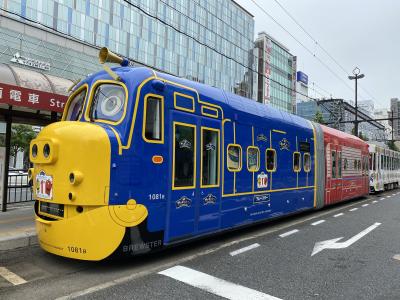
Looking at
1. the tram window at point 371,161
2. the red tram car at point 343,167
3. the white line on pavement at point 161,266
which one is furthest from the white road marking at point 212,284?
the tram window at point 371,161

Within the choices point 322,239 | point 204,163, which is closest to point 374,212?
point 322,239

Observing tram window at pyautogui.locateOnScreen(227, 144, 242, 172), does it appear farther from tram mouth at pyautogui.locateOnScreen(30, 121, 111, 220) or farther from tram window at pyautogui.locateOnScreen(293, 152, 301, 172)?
tram window at pyautogui.locateOnScreen(293, 152, 301, 172)

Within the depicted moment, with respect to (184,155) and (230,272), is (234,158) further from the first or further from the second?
(230,272)

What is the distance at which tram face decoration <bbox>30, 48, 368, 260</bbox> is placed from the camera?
16.7 feet

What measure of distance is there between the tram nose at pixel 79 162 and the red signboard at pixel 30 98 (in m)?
3.62

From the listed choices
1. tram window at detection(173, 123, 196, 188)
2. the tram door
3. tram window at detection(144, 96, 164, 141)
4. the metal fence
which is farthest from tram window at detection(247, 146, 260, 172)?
the metal fence

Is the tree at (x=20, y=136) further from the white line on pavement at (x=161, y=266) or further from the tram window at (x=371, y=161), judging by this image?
the white line on pavement at (x=161, y=266)

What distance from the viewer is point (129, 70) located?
5.84m

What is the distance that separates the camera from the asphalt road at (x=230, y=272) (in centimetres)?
Answer: 461

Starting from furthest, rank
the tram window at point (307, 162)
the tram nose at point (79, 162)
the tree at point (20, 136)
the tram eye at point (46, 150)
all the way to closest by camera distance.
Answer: the tree at point (20, 136) < the tram window at point (307, 162) < the tram eye at point (46, 150) < the tram nose at point (79, 162)

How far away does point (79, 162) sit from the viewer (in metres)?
5.04

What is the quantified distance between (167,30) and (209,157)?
155ft

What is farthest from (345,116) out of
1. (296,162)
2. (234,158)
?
(234,158)

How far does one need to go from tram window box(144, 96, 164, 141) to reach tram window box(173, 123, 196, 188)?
350 millimetres
